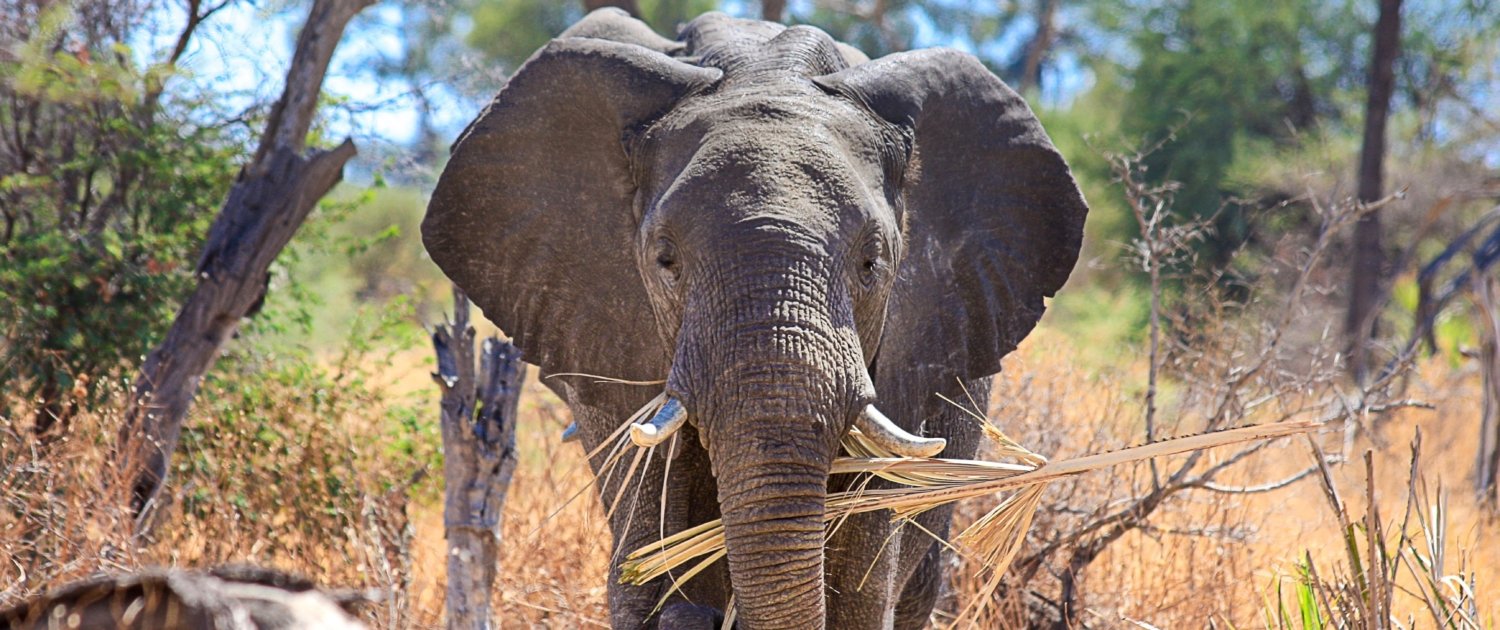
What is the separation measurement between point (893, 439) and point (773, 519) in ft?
0.99

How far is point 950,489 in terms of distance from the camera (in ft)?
11.0

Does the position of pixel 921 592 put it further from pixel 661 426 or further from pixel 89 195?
pixel 89 195

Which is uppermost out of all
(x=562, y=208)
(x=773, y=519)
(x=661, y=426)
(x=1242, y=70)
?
(x=1242, y=70)

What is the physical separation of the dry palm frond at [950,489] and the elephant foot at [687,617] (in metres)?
0.10

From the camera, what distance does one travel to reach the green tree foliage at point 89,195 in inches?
253

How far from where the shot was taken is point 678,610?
3.68 m

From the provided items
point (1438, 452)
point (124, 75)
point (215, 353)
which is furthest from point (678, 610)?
point (1438, 452)

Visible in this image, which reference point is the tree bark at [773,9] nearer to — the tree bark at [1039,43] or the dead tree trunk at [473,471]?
the dead tree trunk at [473,471]

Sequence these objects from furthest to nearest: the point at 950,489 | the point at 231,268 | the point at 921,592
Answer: the point at 231,268
the point at 921,592
the point at 950,489

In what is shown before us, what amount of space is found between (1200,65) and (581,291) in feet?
47.4

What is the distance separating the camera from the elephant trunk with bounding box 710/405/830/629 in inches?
125

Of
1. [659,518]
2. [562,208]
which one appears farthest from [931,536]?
[562,208]

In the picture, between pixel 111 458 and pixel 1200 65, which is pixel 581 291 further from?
pixel 1200 65

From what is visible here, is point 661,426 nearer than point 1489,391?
Yes
